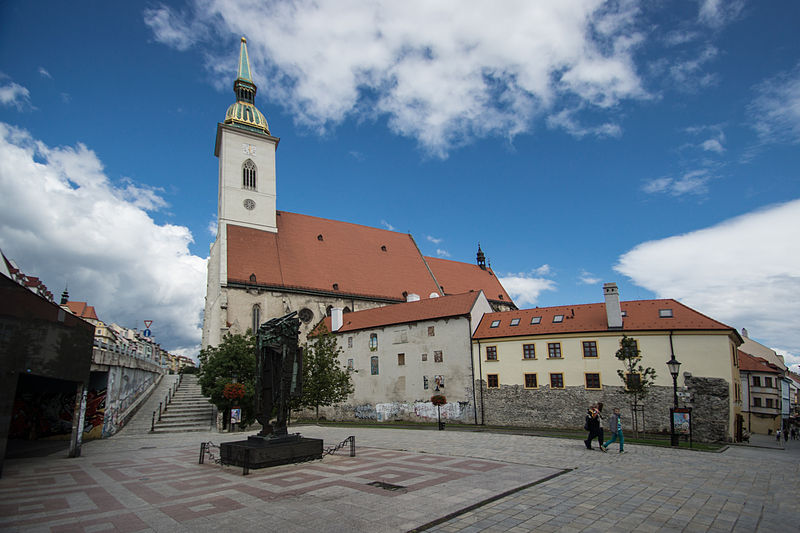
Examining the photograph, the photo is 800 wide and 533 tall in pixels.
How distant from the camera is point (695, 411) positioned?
22828 mm

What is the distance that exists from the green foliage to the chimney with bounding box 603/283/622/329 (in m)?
0.88

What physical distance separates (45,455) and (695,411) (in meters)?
28.5

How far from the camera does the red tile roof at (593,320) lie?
24578mm

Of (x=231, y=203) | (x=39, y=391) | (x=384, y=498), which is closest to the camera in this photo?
(x=384, y=498)

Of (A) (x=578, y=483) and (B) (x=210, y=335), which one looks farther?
(B) (x=210, y=335)

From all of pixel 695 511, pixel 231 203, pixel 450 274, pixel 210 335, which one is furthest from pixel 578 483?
pixel 450 274

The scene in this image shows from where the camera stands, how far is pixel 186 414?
28609 millimetres

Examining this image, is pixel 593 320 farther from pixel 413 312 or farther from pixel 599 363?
pixel 413 312

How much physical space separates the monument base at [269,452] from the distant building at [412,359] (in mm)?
18934

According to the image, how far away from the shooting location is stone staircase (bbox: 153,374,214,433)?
26.2 meters

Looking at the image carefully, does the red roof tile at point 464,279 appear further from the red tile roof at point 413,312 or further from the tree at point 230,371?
the tree at point 230,371

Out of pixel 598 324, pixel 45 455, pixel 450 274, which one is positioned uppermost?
pixel 450 274

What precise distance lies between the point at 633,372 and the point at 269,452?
2084cm

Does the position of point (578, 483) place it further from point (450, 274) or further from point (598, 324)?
point (450, 274)
